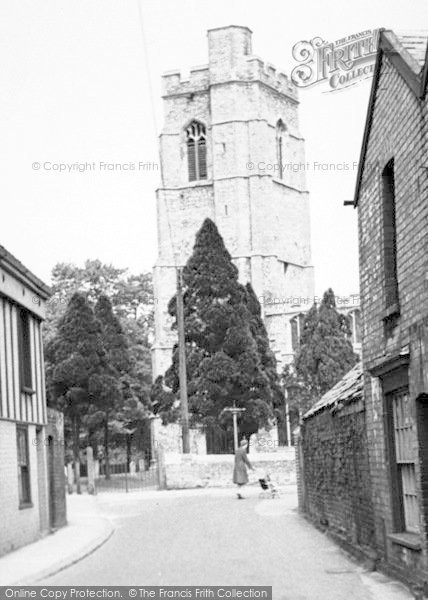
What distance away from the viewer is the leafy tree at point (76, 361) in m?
51.2

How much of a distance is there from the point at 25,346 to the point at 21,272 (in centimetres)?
194

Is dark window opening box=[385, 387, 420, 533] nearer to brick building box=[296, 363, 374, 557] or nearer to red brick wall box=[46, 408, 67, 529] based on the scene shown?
brick building box=[296, 363, 374, 557]

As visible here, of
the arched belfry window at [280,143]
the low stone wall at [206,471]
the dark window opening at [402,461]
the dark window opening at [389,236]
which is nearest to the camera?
the dark window opening at [402,461]

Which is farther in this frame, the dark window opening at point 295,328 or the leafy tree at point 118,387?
the dark window opening at point 295,328

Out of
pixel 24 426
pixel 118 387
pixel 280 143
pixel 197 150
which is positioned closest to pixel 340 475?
pixel 24 426

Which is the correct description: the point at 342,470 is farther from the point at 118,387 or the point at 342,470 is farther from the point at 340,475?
the point at 118,387

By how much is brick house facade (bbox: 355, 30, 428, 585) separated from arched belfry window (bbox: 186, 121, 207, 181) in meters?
69.3

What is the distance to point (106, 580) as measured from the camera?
14.0 metres

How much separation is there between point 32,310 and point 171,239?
6028 cm

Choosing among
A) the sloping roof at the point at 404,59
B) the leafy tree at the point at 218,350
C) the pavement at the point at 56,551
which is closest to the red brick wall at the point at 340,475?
the sloping roof at the point at 404,59

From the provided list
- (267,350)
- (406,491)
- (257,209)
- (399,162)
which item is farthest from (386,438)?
(257,209)

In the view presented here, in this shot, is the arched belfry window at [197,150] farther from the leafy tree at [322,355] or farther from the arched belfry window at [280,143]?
the leafy tree at [322,355]

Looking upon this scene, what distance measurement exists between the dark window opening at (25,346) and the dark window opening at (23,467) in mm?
917

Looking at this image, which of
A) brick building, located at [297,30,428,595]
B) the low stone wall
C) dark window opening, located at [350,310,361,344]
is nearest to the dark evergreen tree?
dark window opening, located at [350,310,361,344]
